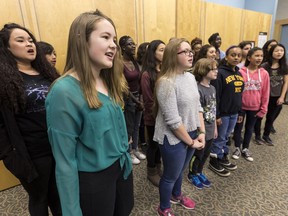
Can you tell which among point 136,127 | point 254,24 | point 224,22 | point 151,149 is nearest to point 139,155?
point 136,127

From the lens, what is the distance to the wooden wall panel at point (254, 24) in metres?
3.78

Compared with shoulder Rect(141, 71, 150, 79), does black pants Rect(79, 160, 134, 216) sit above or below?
below

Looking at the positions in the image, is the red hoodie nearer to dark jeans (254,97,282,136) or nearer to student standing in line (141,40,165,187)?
dark jeans (254,97,282,136)

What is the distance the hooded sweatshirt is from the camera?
1.74m

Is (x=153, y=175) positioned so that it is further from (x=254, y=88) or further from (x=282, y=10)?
(x=282, y=10)

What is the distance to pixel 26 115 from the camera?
3.29ft

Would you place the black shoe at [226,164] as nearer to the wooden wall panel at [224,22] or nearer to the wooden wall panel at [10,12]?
the wooden wall panel at [224,22]

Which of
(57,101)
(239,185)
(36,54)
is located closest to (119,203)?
(57,101)

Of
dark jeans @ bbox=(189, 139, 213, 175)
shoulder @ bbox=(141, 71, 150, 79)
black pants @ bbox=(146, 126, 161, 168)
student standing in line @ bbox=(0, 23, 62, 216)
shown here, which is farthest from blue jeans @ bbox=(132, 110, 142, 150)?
student standing in line @ bbox=(0, 23, 62, 216)

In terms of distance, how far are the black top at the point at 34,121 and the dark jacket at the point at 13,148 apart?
0.04 meters

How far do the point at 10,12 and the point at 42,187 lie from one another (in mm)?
1517

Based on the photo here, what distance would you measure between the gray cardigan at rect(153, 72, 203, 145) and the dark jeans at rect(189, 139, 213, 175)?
54 cm

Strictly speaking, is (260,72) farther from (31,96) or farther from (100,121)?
(31,96)

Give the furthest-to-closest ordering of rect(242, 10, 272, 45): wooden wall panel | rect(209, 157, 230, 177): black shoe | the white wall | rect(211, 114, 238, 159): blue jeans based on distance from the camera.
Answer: the white wall < rect(242, 10, 272, 45): wooden wall panel < rect(209, 157, 230, 177): black shoe < rect(211, 114, 238, 159): blue jeans
